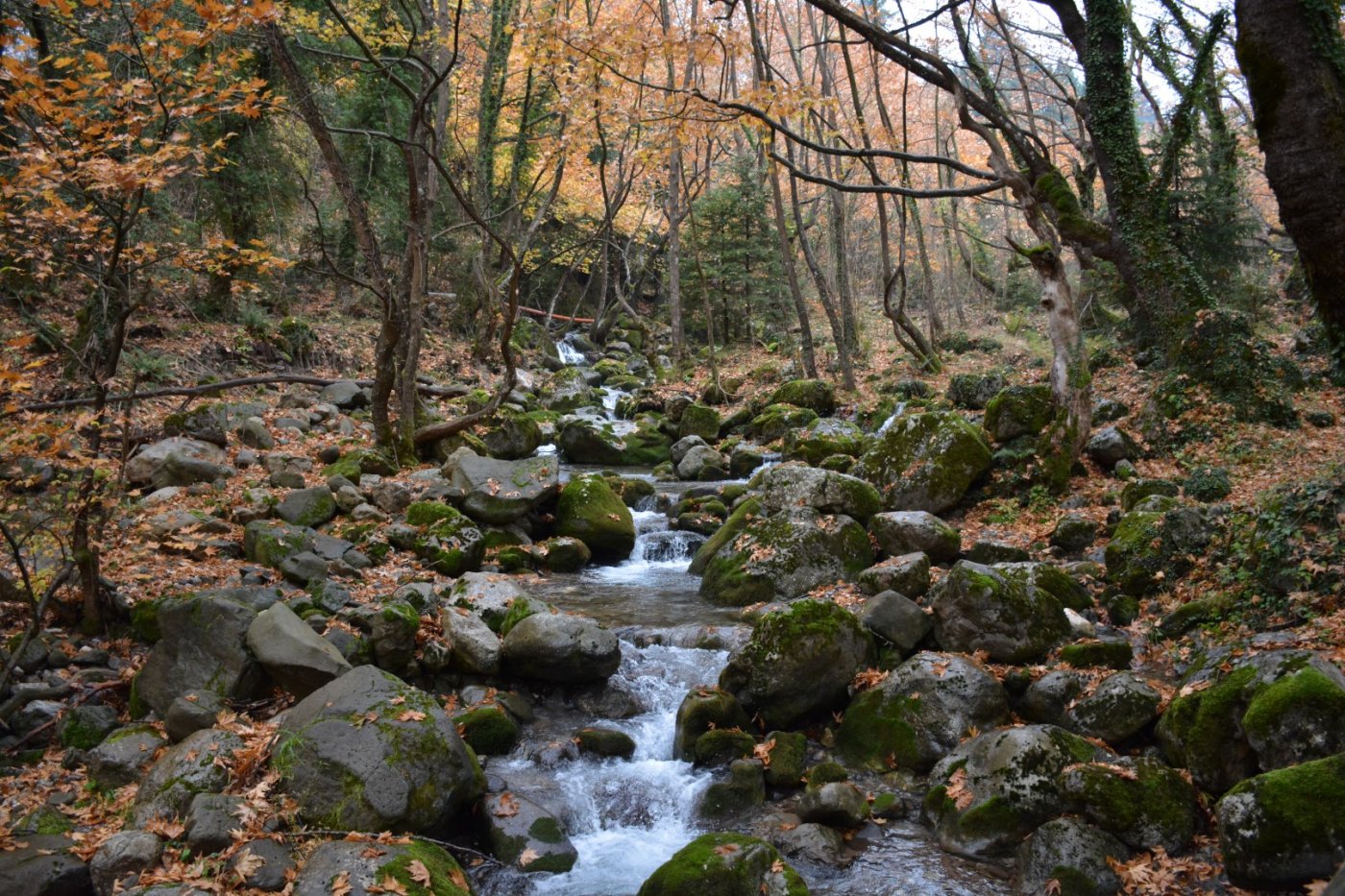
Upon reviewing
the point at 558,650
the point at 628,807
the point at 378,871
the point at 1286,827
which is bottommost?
the point at 628,807

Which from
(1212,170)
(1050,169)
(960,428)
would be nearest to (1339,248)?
(960,428)

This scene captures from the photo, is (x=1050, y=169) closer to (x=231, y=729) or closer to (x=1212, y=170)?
(x=1212, y=170)

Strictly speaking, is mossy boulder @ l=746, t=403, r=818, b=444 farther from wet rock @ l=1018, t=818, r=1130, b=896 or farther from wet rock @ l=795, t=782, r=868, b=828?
wet rock @ l=1018, t=818, r=1130, b=896

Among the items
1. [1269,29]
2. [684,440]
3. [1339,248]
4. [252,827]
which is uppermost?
[1269,29]

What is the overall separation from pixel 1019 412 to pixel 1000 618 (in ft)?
16.8

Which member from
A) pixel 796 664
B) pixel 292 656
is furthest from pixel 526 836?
pixel 796 664

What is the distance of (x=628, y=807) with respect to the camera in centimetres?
608

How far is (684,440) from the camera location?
1670cm

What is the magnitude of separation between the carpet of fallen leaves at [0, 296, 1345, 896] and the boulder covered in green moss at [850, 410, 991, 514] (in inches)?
17.9

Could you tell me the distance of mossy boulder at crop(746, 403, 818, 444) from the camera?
16531 mm

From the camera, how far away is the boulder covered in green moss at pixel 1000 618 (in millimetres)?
6969

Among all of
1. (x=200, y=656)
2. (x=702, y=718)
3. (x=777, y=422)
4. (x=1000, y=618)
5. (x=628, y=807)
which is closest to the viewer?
(x=628, y=807)

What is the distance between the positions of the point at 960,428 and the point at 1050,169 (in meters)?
3.98

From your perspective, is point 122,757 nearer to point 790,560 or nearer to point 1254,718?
point 790,560
